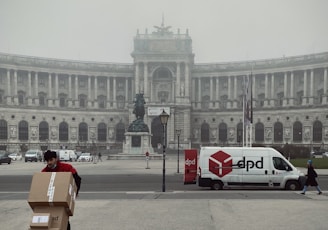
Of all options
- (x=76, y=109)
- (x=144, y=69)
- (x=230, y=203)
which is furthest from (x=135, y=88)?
(x=230, y=203)

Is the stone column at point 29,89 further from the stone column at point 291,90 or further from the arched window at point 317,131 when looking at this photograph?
the arched window at point 317,131

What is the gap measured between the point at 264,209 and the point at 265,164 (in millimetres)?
10016

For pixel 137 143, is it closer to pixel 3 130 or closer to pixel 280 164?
pixel 280 164

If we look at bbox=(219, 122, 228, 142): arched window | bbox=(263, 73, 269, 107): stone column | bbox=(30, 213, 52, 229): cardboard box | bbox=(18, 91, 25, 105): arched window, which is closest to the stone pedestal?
bbox=(219, 122, 228, 142): arched window

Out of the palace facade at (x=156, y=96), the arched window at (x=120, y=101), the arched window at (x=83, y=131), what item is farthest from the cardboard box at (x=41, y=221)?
the arched window at (x=120, y=101)

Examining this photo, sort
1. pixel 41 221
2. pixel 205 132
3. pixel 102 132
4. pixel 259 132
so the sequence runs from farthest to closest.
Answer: pixel 205 132 → pixel 102 132 → pixel 259 132 → pixel 41 221

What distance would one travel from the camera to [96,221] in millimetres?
13219

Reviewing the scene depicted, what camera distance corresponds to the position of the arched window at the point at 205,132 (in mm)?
114812

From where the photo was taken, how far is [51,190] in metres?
7.62

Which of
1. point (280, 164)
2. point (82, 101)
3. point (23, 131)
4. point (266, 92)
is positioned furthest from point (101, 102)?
point (280, 164)

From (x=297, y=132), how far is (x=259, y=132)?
985 cm

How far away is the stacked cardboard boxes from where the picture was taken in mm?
7523

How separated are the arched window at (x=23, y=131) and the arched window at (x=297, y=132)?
67.5 metres

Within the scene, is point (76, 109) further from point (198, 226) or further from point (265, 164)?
point (198, 226)
